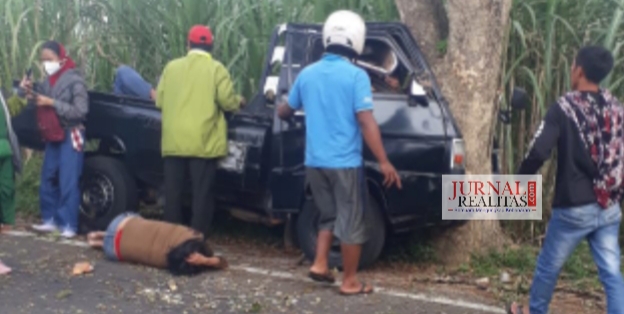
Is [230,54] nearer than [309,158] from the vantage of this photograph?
No

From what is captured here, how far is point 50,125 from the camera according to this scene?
28.9 feet

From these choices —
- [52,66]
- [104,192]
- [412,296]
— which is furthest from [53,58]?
[412,296]

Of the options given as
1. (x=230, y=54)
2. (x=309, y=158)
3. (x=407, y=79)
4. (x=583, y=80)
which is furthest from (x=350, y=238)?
(x=230, y=54)

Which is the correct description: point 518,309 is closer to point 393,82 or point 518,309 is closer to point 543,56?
point 393,82

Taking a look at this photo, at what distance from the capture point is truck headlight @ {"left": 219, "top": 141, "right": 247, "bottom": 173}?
8.16m

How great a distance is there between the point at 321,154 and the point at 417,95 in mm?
941

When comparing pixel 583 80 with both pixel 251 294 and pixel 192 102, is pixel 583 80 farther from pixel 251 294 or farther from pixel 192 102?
pixel 192 102

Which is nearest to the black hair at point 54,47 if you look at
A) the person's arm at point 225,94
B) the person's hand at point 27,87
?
the person's hand at point 27,87

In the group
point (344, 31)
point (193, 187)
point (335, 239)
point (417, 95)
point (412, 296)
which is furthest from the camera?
point (193, 187)

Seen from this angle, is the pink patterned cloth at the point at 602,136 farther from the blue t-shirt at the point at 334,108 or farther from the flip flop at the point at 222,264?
the flip flop at the point at 222,264

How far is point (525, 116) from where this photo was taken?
896 cm

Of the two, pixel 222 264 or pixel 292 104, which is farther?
pixel 222 264

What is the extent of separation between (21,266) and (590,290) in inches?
162

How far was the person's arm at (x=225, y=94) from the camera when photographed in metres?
8.10
